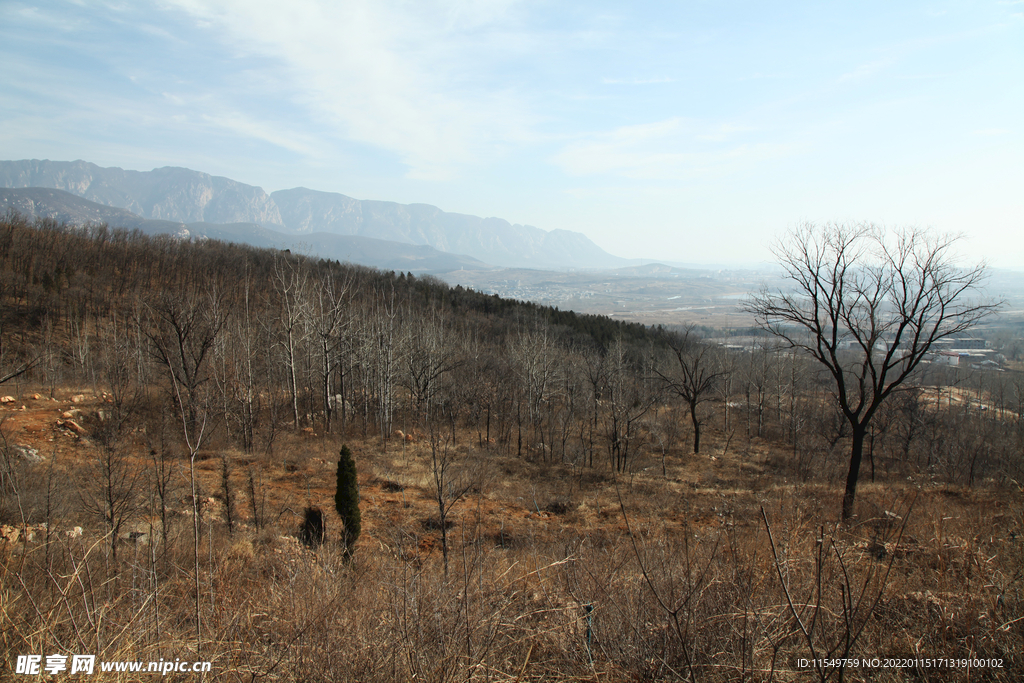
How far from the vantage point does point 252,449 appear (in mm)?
19922

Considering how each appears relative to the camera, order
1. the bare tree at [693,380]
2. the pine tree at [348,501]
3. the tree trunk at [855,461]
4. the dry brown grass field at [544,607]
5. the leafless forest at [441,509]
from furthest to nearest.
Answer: the bare tree at [693,380], the tree trunk at [855,461], the pine tree at [348,501], the leafless forest at [441,509], the dry brown grass field at [544,607]

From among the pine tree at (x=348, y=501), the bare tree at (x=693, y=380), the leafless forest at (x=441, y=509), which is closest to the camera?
the leafless forest at (x=441, y=509)

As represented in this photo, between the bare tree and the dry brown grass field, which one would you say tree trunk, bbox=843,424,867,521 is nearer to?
the dry brown grass field

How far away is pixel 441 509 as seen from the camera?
8.09 m

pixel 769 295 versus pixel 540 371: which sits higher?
pixel 769 295

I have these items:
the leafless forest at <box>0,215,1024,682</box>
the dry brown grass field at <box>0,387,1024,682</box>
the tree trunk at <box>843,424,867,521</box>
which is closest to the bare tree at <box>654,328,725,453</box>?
the leafless forest at <box>0,215,1024,682</box>

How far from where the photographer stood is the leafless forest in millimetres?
3119

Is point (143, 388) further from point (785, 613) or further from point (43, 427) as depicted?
point (785, 613)

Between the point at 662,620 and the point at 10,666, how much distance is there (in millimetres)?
4388

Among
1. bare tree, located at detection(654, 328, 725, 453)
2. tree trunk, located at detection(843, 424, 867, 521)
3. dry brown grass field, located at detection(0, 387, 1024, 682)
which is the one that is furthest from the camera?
bare tree, located at detection(654, 328, 725, 453)

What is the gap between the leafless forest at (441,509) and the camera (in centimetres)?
312

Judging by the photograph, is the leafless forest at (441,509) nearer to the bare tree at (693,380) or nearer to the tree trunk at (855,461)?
the tree trunk at (855,461)

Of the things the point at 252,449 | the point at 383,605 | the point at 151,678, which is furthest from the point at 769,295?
the point at 252,449

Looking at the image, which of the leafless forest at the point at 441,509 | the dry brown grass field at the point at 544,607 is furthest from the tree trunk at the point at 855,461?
the dry brown grass field at the point at 544,607
